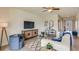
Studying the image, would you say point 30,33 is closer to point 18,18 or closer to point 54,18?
point 18,18

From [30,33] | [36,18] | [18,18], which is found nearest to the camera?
[36,18]

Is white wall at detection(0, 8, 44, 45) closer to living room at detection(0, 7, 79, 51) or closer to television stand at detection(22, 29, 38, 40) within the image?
living room at detection(0, 7, 79, 51)

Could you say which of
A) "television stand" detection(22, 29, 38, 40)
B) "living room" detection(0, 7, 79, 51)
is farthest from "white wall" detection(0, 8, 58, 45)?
"television stand" detection(22, 29, 38, 40)

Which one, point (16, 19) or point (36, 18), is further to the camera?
point (16, 19)

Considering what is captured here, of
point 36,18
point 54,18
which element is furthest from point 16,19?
point 54,18

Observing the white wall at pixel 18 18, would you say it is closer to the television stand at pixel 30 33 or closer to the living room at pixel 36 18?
the living room at pixel 36 18

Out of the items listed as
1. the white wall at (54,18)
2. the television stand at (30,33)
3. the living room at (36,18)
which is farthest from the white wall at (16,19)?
the white wall at (54,18)

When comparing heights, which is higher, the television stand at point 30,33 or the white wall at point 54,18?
the white wall at point 54,18

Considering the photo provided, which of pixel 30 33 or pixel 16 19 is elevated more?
pixel 16 19

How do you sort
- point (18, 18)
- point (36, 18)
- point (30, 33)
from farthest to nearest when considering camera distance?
point (18, 18)
point (30, 33)
point (36, 18)

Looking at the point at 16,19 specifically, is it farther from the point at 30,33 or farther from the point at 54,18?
the point at 54,18
